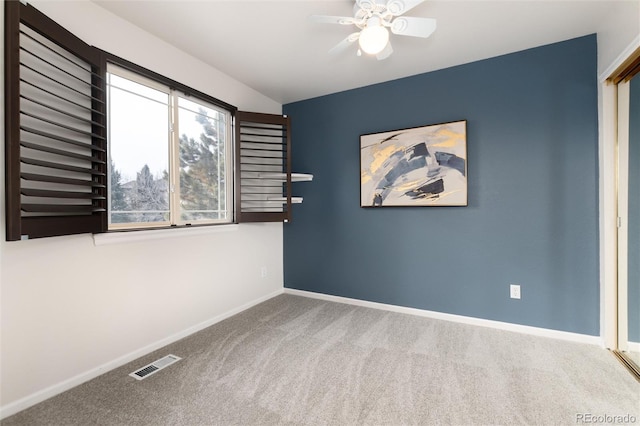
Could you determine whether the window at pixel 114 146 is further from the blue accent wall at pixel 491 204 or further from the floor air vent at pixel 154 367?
the floor air vent at pixel 154 367

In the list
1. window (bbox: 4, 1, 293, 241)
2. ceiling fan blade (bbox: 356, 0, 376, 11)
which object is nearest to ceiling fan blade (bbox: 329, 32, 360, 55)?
ceiling fan blade (bbox: 356, 0, 376, 11)

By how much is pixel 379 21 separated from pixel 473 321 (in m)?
2.77

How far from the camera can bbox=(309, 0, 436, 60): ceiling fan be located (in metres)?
1.73

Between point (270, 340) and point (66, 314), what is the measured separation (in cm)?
146

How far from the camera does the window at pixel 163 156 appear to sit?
2275mm

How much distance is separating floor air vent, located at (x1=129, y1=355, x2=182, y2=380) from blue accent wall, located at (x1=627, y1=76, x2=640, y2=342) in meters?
3.48

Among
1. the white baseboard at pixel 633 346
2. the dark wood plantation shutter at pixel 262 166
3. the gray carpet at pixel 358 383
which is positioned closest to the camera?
the gray carpet at pixel 358 383

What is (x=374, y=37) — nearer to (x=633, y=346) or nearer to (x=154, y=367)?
(x=154, y=367)

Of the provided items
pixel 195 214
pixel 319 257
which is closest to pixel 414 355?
pixel 319 257

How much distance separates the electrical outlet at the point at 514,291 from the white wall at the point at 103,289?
278cm

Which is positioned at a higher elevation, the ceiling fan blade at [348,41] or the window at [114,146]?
the ceiling fan blade at [348,41]

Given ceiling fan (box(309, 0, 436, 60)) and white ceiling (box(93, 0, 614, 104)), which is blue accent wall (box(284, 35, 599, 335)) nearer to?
white ceiling (box(93, 0, 614, 104))

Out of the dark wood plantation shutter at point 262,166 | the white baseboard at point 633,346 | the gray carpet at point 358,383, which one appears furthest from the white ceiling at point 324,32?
the gray carpet at point 358,383

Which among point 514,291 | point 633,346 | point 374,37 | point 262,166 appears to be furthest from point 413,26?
point 633,346
